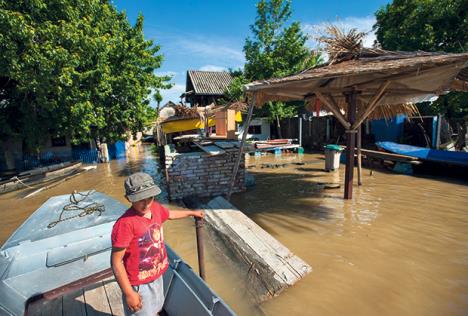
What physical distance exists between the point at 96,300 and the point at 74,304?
0.80ft

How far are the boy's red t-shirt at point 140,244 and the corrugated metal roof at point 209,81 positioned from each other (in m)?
21.4

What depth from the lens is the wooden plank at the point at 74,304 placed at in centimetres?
276

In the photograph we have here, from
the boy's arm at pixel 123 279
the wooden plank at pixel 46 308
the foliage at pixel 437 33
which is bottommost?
the wooden plank at pixel 46 308

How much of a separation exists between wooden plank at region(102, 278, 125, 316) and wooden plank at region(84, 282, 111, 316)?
0.04 meters

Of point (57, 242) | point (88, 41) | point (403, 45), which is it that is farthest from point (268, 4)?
point (57, 242)

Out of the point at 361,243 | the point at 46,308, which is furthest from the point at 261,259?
the point at 46,308

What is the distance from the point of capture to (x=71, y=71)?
1001 cm

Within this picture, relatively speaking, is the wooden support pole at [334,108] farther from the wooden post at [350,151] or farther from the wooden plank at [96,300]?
the wooden plank at [96,300]

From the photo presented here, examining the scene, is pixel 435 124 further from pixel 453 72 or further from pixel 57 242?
pixel 57 242

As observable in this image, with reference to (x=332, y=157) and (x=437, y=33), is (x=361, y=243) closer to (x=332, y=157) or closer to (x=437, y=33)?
(x=332, y=157)

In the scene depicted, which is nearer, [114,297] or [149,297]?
[149,297]

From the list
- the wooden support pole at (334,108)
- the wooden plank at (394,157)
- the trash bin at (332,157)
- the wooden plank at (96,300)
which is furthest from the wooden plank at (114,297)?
the wooden plank at (394,157)

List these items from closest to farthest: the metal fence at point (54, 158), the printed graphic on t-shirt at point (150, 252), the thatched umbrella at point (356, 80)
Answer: the printed graphic on t-shirt at point (150, 252)
the thatched umbrella at point (356, 80)
the metal fence at point (54, 158)

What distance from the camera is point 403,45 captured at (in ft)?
40.9
